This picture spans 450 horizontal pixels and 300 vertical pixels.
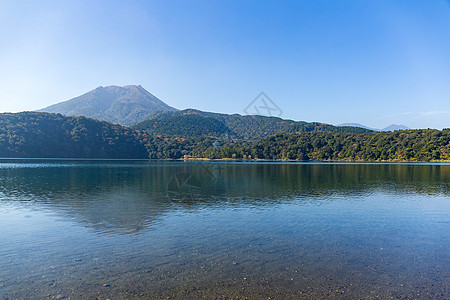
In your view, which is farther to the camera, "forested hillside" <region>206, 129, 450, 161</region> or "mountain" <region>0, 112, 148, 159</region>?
"mountain" <region>0, 112, 148, 159</region>

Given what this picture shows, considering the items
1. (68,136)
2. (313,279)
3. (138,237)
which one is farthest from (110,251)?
(68,136)

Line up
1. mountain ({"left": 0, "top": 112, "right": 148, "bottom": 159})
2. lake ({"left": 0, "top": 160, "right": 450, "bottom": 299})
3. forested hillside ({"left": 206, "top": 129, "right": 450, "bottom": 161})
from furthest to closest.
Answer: mountain ({"left": 0, "top": 112, "right": 148, "bottom": 159}) → forested hillside ({"left": 206, "top": 129, "right": 450, "bottom": 161}) → lake ({"left": 0, "top": 160, "right": 450, "bottom": 299})

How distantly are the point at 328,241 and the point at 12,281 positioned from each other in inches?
595

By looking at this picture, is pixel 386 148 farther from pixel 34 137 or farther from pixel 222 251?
pixel 34 137

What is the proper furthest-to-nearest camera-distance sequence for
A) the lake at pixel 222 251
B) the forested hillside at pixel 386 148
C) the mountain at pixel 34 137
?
1. the mountain at pixel 34 137
2. the forested hillside at pixel 386 148
3. the lake at pixel 222 251

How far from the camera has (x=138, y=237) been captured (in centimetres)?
1711

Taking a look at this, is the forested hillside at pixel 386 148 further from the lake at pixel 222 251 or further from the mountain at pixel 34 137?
the lake at pixel 222 251

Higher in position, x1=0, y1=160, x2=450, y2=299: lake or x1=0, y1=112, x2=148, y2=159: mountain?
x1=0, y1=112, x2=148, y2=159: mountain

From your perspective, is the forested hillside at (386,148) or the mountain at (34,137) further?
the mountain at (34,137)

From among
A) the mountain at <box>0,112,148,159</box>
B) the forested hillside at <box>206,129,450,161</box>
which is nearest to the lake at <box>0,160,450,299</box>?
the forested hillside at <box>206,129,450,161</box>

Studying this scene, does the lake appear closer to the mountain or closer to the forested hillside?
the forested hillside

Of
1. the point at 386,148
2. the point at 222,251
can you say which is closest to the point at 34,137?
the point at 222,251

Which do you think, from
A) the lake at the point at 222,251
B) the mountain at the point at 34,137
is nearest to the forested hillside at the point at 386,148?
the mountain at the point at 34,137

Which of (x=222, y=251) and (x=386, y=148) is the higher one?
(x=386, y=148)
